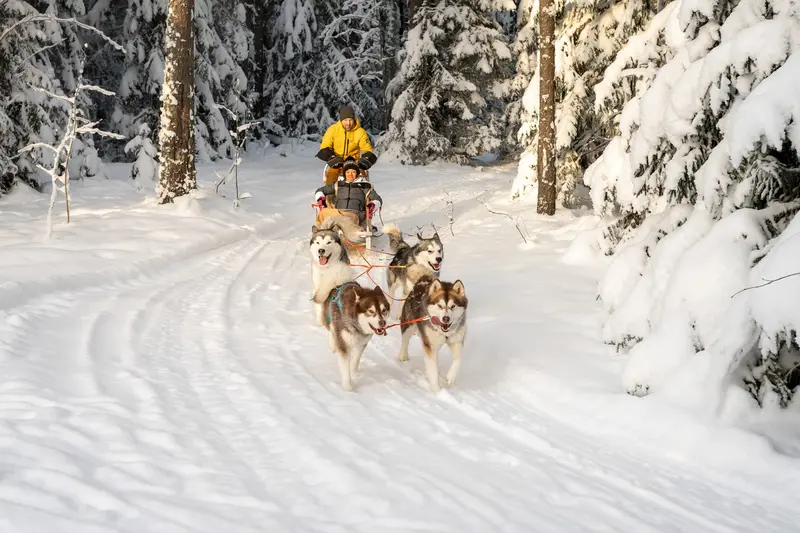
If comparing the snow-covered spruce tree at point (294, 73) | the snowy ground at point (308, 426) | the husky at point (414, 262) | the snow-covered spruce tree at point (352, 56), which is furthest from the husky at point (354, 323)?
the snow-covered spruce tree at point (294, 73)

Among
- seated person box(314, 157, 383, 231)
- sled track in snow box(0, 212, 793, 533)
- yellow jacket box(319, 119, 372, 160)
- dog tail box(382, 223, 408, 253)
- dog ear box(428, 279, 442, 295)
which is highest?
yellow jacket box(319, 119, 372, 160)

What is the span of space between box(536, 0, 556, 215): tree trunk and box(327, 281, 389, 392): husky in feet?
23.4

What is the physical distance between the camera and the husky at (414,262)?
6535 mm

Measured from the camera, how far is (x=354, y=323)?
189 inches

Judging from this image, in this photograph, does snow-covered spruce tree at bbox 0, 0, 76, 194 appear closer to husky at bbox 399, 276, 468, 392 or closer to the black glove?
the black glove

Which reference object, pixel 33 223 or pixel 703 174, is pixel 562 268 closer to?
pixel 703 174

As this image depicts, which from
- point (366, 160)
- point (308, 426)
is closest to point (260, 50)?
point (366, 160)

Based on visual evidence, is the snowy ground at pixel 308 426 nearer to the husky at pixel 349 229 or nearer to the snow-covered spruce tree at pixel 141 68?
the husky at pixel 349 229

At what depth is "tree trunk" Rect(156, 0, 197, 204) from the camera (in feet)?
36.8

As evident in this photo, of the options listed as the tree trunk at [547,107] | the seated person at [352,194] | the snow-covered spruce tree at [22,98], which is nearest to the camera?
the seated person at [352,194]

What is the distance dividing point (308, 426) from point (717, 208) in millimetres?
3460

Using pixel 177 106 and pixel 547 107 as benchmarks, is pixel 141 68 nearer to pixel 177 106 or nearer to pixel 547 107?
pixel 177 106

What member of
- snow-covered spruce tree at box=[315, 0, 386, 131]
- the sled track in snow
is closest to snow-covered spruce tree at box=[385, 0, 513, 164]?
snow-covered spruce tree at box=[315, 0, 386, 131]

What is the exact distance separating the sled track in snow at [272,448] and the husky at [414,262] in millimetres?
1256
